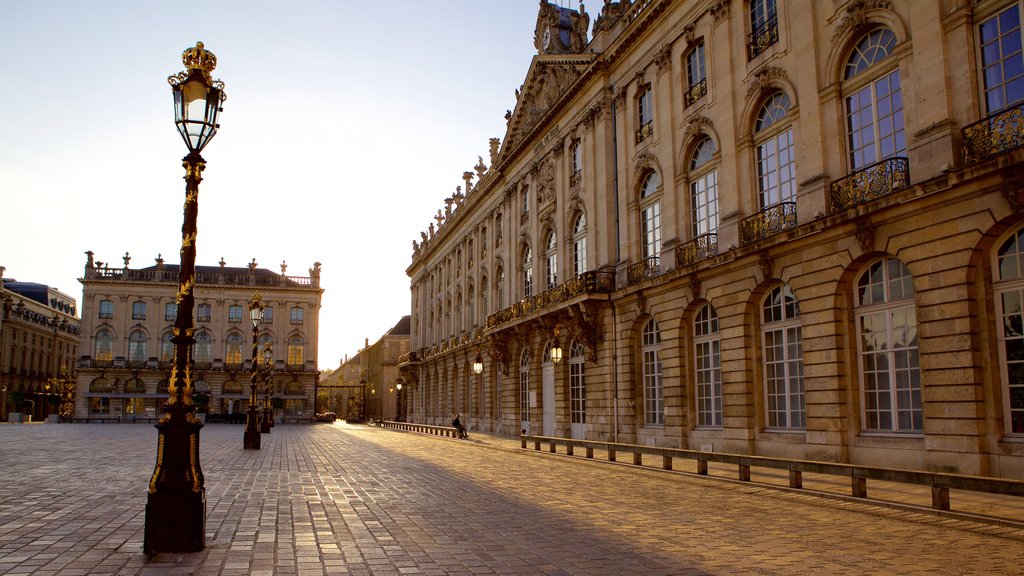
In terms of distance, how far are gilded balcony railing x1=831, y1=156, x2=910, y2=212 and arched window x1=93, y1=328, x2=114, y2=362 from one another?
78.1m

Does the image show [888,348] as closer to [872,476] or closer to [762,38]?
[872,476]

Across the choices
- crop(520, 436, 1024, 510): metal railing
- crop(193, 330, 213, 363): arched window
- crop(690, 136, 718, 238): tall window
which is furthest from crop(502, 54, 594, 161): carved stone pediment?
crop(193, 330, 213, 363): arched window

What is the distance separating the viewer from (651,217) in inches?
1053

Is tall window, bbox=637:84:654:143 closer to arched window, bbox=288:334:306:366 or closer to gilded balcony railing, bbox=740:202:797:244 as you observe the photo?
gilded balcony railing, bbox=740:202:797:244

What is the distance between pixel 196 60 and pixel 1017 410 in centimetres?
1359

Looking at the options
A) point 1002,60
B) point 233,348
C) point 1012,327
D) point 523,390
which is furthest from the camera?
point 233,348

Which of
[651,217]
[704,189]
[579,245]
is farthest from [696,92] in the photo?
[579,245]

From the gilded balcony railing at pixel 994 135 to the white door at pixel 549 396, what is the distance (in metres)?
21.1

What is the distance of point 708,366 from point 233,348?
225 feet

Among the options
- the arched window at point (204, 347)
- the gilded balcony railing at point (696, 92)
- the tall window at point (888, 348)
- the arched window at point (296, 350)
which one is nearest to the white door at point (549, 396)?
the gilded balcony railing at point (696, 92)

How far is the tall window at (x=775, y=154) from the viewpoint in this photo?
1980cm

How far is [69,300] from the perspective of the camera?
374ft

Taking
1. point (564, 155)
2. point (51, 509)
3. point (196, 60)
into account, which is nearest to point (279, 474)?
point (51, 509)

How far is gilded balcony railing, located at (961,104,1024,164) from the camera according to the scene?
43.1ft
